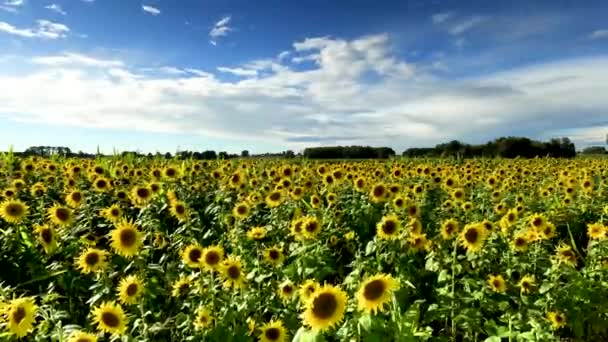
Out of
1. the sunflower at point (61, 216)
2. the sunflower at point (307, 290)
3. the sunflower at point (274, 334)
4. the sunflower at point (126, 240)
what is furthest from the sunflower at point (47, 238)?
the sunflower at point (307, 290)

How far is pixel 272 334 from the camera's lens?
3453mm

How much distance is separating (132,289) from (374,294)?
1738 millimetres

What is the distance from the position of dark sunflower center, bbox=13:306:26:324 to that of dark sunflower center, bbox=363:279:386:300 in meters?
1.89

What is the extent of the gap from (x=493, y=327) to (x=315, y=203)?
333cm

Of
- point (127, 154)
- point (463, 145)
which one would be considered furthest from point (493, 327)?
point (463, 145)

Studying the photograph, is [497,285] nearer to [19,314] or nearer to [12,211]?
[19,314]

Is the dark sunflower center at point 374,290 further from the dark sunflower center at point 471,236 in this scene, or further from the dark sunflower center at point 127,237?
the dark sunflower center at point 127,237

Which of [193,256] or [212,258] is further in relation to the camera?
[193,256]

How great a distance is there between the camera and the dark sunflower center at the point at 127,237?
14.5 feet

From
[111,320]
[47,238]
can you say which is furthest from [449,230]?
[47,238]

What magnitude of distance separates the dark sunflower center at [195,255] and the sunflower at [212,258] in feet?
0.87

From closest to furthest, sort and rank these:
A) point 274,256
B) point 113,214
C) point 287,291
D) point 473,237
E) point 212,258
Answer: point 287,291 < point 212,258 < point 473,237 < point 274,256 < point 113,214

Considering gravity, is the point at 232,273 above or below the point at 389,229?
below

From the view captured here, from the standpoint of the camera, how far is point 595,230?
5.44 m
